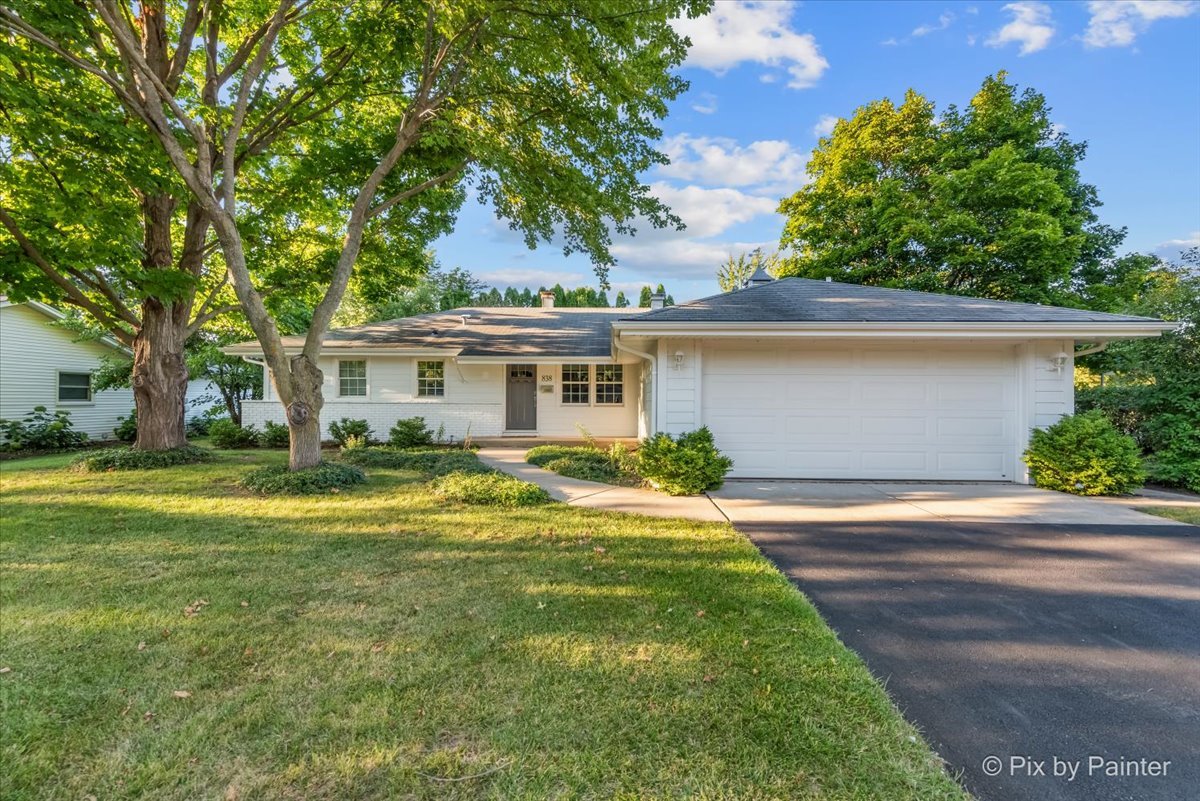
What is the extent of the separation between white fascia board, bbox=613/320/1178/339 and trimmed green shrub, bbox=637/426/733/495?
1.61m

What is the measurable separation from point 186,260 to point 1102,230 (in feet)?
85.3

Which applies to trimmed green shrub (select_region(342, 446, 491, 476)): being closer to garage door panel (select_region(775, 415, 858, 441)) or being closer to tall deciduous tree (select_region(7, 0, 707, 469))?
tall deciduous tree (select_region(7, 0, 707, 469))

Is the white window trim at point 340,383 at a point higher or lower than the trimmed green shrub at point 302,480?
higher

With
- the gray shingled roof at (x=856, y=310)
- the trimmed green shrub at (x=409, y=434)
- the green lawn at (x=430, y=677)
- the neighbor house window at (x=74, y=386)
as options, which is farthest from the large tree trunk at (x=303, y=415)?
the neighbor house window at (x=74, y=386)

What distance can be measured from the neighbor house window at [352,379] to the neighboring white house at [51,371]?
8.23 meters

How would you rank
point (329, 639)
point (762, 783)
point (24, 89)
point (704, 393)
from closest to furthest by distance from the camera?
point (762, 783)
point (329, 639)
point (24, 89)
point (704, 393)

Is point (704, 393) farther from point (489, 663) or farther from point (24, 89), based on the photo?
point (24, 89)

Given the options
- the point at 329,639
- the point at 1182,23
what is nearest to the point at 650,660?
the point at 329,639

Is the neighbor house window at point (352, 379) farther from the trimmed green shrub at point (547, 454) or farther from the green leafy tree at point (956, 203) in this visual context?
the green leafy tree at point (956, 203)

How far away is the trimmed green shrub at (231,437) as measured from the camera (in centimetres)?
1184

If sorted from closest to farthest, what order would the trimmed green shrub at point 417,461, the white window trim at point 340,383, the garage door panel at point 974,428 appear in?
the garage door panel at point 974,428, the trimmed green shrub at point 417,461, the white window trim at point 340,383

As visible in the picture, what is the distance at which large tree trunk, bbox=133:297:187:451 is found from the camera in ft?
29.9

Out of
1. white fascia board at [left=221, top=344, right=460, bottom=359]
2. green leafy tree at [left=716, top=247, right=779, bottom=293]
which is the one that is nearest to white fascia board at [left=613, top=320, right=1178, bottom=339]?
white fascia board at [left=221, top=344, right=460, bottom=359]

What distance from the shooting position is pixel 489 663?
2.60 m
